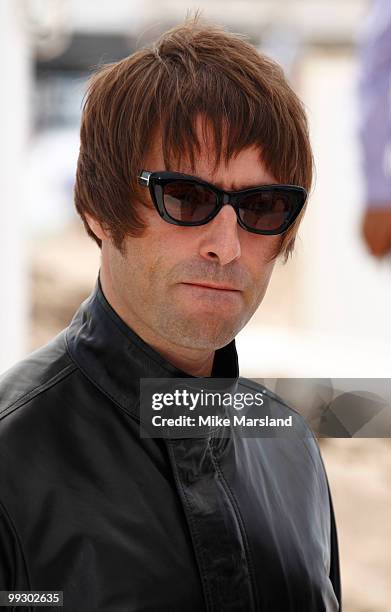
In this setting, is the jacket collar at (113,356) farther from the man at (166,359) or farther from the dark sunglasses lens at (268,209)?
the dark sunglasses lens at (268,209)

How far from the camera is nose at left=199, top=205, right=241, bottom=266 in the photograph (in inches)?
37.0

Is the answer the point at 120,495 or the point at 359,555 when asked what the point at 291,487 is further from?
the point at 359,555

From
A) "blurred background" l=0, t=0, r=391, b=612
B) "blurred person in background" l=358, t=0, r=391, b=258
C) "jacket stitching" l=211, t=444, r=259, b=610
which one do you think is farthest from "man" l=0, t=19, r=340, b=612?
"blurred background" l=0, t=0, r=391, b=612

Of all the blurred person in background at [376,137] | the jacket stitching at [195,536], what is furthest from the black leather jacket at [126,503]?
the blurred person in background at [376,137]

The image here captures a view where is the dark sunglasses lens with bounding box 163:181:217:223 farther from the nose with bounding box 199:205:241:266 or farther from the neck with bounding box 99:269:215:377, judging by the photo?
the neck with bounding box 99:269:215:377

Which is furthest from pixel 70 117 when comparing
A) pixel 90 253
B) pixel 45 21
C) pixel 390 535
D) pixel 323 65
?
pixel 390 535

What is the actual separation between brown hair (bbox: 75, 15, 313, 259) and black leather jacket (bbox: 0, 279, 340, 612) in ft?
0.39

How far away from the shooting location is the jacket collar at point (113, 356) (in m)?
0.95

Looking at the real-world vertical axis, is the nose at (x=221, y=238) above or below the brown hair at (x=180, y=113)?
below

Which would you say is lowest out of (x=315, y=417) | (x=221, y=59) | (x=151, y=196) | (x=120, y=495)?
(x=120, y=495)

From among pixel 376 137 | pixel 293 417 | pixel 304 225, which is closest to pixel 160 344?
pixel 293 417

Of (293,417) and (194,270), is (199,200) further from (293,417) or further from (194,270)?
(293,417)

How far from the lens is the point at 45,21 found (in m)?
4.43

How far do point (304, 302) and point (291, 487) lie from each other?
471cm
